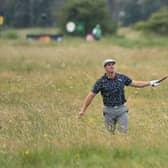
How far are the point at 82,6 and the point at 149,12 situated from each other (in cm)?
2418

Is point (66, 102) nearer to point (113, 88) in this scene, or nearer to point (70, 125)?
point (70, 125)

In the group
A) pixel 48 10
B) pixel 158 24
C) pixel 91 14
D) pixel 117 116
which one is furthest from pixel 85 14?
pixel 117 116

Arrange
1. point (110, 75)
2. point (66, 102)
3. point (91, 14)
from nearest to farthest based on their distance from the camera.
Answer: point (110, 75), point (66, 102), point (91, 14)

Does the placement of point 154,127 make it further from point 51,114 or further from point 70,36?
point 70,36

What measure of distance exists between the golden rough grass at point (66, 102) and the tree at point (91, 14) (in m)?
20.5

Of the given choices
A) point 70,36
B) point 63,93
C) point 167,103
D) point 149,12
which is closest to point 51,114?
point 167,103

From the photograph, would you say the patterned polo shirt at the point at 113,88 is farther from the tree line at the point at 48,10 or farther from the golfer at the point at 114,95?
the tree line at the point at 48,10

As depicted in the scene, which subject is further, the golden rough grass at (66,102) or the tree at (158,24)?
the tree at (158,24)

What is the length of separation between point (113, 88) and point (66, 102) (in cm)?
391

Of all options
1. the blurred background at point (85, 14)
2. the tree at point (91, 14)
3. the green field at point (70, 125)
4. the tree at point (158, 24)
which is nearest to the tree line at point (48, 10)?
the blurred background at point (85, 14)

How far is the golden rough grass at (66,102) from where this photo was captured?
26.9 ft

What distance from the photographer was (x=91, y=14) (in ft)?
149

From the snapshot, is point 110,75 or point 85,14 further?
point 85,14

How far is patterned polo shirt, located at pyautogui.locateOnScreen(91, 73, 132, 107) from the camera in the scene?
8820 millimetres
